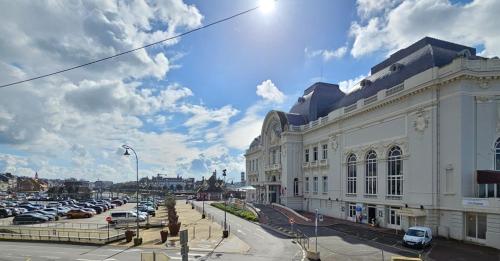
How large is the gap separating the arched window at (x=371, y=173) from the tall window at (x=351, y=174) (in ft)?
11.1

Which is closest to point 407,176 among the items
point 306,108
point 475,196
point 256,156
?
point 475,196

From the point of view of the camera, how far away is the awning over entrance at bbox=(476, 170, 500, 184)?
104 feet

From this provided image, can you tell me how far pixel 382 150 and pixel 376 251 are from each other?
17276 mm

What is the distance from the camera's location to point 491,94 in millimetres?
33750

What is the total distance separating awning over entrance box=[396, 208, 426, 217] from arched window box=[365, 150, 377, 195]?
708 cm

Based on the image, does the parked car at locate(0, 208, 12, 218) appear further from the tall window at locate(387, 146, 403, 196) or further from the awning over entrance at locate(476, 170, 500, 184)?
the awning over entrance at locate(476, 170, 500, 184)

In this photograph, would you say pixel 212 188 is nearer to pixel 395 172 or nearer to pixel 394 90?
pixel 395 172

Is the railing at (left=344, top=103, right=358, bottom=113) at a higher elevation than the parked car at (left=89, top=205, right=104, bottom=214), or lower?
higher

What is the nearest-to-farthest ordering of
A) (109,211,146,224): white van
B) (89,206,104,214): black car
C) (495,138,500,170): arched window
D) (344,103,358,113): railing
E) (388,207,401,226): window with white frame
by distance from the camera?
(495,138,500,170): arched window, (388,207,401,226): window with white frame, (344,103,358,113): railing, (109,211,146,224): white van, (89,206,104,214): black car

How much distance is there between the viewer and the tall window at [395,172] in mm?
41688

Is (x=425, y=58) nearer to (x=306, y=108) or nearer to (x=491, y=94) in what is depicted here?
(x=491, y=94)

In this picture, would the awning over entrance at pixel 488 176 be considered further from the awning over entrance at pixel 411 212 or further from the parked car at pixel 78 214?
the parked car at pixel 78 214

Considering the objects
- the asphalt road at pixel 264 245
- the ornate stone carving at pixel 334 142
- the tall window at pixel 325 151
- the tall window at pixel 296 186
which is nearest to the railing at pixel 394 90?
the ornate stone carving at pixel 334 142

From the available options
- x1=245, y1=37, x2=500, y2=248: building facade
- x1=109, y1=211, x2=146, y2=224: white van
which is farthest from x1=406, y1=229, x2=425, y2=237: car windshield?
x1=109, y1=211, x2=146, y2=224: white van
